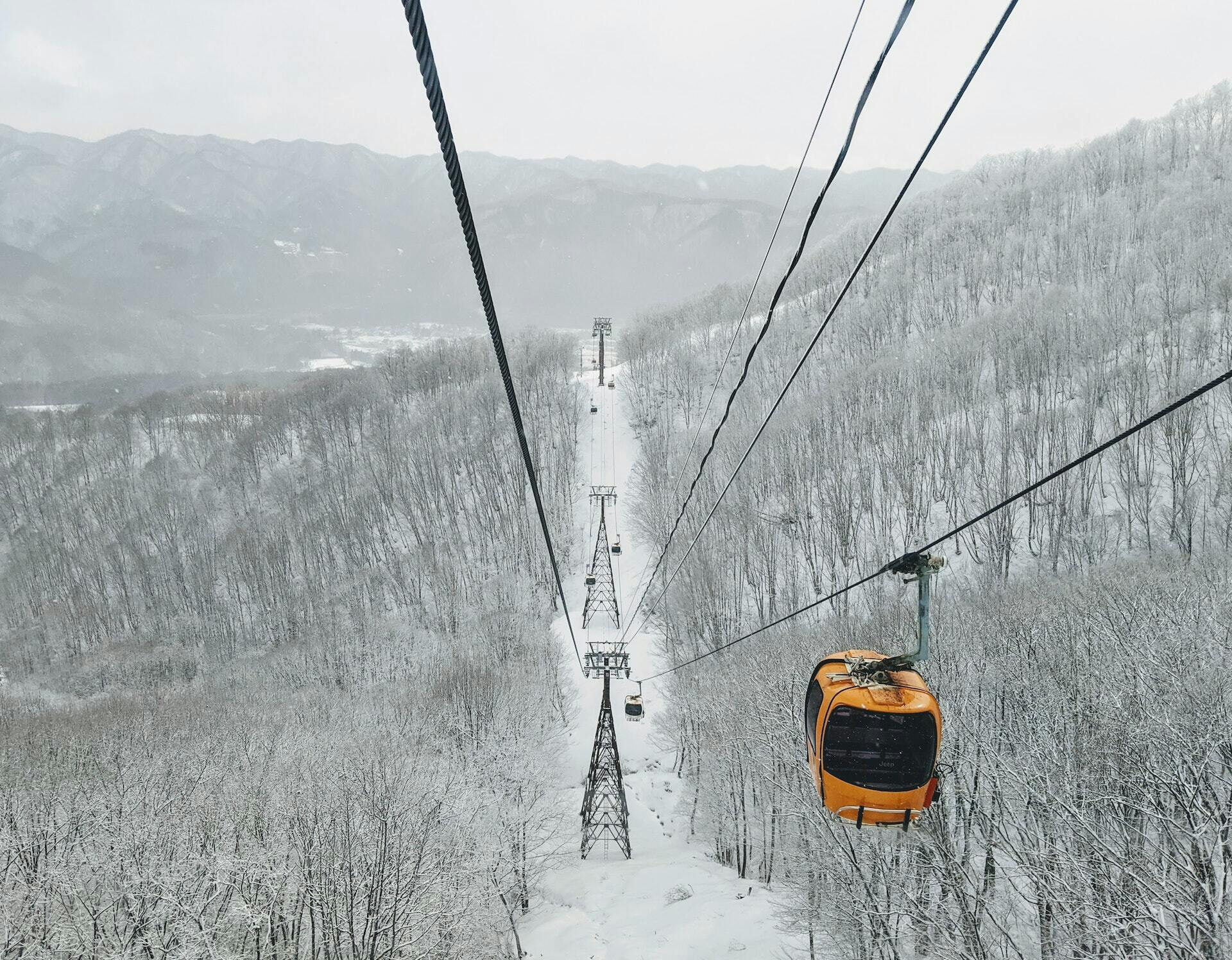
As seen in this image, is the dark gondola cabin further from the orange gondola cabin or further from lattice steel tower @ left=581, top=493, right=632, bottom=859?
lattice steel tower @ left=581, top=493, right=632, bottom=859

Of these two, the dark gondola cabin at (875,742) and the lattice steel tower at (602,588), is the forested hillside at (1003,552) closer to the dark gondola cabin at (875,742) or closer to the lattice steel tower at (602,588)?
the lattice steel tower at (602,588)

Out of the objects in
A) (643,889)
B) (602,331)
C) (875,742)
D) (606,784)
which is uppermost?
(602,331)

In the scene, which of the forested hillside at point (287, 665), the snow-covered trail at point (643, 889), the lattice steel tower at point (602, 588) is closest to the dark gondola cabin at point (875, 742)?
the forested hillside at point (287, 665)

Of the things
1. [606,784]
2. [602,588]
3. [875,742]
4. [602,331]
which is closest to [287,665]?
[602,588]

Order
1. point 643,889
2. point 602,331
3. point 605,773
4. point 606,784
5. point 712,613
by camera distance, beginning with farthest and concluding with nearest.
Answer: point 602,331 → point 712,613 → point 606,784 → point 643,889 → point 605,773

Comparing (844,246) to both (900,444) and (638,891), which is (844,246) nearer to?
(900,444)

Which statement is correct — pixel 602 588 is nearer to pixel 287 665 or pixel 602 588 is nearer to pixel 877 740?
pixel 287 665
